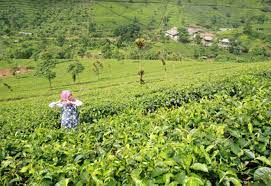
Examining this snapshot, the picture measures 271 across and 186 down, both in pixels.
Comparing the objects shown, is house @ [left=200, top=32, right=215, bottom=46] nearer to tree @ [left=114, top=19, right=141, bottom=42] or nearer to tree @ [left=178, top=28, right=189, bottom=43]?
tree @ [left=178, top=28, right=189, bottom=43]

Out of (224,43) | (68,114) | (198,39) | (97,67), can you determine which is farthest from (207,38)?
(68,114)

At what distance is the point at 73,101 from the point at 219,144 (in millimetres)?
10138

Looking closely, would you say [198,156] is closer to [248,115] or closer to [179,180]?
[179,180]

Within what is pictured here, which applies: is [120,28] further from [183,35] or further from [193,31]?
[193,31]

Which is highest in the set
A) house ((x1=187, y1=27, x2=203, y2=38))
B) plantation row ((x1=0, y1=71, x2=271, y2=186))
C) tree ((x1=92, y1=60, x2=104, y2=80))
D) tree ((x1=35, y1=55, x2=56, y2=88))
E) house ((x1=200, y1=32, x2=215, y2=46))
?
plantation row ((x1=0, y1=71, x2=271, y2=186))

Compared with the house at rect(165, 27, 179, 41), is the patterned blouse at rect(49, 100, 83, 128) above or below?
above

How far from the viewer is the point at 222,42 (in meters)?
148

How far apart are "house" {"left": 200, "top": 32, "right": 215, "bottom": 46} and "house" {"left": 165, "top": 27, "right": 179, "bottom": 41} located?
10586mm

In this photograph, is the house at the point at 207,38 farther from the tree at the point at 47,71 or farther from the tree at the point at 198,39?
A: the tree at the point at 47,71

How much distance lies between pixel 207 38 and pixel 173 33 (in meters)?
14.8

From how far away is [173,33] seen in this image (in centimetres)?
16050

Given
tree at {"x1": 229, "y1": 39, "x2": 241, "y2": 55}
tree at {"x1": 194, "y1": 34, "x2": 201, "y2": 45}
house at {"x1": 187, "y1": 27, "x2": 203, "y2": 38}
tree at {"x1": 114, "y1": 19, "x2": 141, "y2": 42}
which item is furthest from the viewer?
house at {"x1": 187, "y1": 27, "x2": 203, "y2": 38}

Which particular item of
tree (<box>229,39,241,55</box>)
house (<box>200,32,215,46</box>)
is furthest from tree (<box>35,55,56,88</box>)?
house (<box>200,32,215,46</box>)

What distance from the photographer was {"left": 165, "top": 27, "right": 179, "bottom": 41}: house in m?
158
